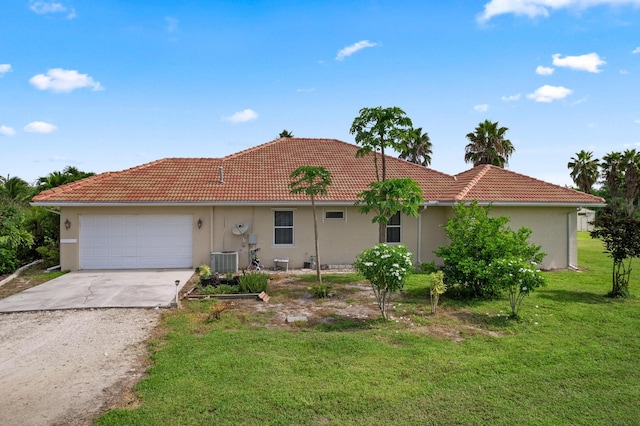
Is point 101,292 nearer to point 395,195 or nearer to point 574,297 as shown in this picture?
point 395,195

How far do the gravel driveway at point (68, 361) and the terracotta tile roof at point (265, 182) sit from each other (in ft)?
21.1

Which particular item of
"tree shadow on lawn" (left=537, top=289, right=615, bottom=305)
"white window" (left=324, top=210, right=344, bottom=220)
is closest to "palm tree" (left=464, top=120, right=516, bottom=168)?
"white window" (left=324, top=210, right=344, bottom=220)

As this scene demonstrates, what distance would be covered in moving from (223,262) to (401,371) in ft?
32.0

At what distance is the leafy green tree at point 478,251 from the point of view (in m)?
9.49

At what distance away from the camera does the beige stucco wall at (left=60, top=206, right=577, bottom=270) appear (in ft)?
47.6

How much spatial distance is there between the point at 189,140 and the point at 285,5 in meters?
10.1

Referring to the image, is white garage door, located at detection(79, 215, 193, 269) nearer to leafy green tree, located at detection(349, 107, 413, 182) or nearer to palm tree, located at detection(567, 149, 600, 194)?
leafy green tree, located at detection(349, 107, 413, 182)

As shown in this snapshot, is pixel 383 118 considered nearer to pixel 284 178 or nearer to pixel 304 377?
pixel 284 178

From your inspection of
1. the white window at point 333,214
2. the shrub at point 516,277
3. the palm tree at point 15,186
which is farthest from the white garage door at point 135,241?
the palm tree at point 15,186

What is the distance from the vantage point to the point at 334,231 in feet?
49.8

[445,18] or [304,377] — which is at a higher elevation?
[445,18]

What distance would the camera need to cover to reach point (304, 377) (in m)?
5.26

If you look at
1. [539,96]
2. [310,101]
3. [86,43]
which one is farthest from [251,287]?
[539,96]

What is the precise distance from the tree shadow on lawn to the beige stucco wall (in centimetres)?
470
